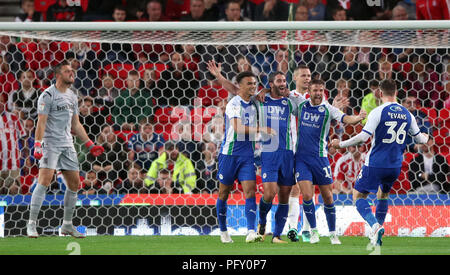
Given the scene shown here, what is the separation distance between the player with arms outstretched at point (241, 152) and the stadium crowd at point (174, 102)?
1.28 metres

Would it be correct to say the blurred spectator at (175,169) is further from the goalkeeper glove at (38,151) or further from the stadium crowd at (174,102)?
the goalkeeper glove at (38,151)

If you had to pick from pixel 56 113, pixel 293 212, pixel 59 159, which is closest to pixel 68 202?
pixel 59 159

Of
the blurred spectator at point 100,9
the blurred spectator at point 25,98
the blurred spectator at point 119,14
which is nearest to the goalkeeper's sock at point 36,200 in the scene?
the blurred spectator at point 25,98

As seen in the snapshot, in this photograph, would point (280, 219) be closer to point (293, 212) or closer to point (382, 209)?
point (293, 212)

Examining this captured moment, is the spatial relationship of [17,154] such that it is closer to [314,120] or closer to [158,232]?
[158,232]

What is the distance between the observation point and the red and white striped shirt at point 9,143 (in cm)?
1003

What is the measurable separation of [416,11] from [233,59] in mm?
3807

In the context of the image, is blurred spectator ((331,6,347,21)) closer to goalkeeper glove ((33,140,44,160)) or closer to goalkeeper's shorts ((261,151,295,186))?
goalkeeper's shorts ((261,151,295,186))

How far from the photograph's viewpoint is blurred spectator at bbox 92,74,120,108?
10.7 metres

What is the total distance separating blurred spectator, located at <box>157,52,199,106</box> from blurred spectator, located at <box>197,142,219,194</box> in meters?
0.86

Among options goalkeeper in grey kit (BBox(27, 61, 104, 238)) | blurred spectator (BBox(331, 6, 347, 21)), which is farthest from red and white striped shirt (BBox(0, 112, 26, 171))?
blurred spectator (BBox(331, 6, 347, 21))

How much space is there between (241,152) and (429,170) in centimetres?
319

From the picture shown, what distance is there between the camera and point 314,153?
807cm
